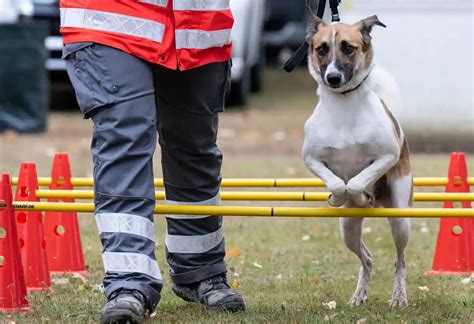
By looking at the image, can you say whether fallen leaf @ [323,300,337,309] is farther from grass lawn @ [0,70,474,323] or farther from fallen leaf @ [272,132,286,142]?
fallen leaf @ [272,132,286,142]

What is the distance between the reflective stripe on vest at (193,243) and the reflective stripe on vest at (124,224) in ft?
1.95

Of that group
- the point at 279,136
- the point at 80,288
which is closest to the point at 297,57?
the point at 80,288

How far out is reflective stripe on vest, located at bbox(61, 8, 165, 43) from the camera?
4863mm

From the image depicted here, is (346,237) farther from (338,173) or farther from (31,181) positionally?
(31,181)

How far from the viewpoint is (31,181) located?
6180mm

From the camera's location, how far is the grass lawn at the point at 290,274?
519 centimetres

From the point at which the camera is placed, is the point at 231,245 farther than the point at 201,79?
Yes

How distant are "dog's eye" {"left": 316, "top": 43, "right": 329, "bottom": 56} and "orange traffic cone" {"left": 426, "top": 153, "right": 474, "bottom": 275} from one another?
170 centimetres

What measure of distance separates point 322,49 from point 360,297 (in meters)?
1.33

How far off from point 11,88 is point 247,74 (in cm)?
426

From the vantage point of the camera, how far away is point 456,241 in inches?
261

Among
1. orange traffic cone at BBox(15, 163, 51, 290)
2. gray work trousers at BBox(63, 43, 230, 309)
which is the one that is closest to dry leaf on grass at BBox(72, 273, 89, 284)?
orange traffic cone at BBox(15, 163, 51, 290)

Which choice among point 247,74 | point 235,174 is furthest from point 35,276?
point 247,74

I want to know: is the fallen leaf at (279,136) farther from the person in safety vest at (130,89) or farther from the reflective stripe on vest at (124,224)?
the reflective stripe on vest at (124,224)
